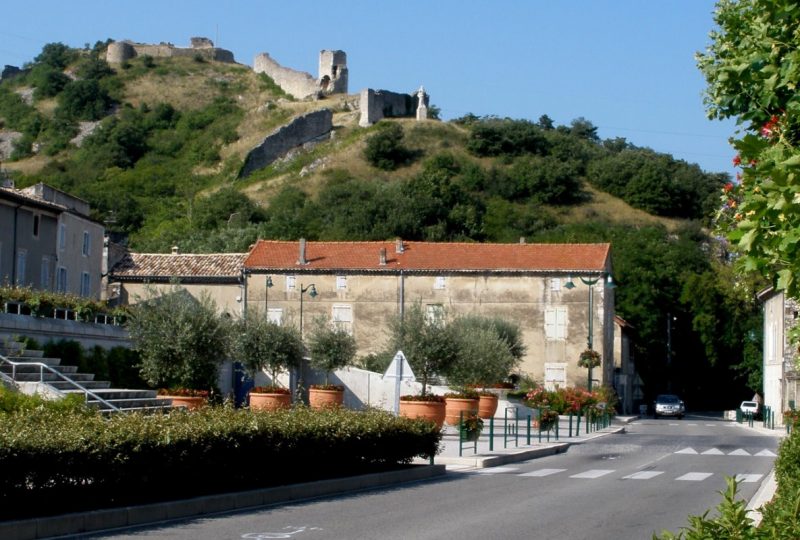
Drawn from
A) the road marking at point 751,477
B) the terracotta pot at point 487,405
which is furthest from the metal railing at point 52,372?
the terracotta pot at point 487,405

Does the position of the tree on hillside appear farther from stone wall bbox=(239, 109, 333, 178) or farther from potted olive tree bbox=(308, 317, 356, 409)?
stone wall bbox=(239, 109, 333, 178)

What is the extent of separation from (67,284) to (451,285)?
21.0 m

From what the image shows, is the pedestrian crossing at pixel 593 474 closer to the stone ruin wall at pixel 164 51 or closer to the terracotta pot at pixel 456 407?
the terracotta pot at pixel 456 407

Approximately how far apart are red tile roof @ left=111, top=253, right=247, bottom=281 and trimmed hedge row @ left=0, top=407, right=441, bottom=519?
40.5 m

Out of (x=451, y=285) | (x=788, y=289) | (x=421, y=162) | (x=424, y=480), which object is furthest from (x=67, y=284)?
(x=421, y=162)

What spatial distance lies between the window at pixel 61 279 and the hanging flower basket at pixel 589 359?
23930mm

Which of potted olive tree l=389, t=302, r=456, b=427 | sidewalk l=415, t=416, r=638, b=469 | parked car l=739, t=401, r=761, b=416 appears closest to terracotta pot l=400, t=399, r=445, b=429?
sidewalk l=415, t=416, r=638, b=469

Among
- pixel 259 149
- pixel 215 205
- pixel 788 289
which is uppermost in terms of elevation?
pixel 259 149

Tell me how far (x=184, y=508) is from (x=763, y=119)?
831 centimetres

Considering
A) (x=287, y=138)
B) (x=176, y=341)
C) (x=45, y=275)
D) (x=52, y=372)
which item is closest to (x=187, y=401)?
(x=176, y=341)

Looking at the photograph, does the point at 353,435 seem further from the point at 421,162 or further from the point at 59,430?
the point at 421,162

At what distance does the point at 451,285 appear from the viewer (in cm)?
5941

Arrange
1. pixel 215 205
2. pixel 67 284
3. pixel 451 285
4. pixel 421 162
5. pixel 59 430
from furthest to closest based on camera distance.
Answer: pixel 421 162, pixel 215 205, pixel 451 285, pixel 67 284, pixel 59 430

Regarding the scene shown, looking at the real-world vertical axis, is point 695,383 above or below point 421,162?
below
